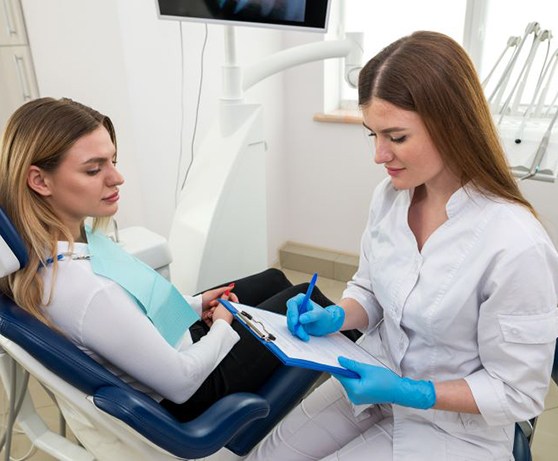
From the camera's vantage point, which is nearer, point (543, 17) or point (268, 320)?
point (268, 320)

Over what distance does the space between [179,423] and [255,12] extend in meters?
1.14

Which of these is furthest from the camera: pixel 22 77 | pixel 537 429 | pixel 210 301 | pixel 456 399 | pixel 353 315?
pixel 22 77

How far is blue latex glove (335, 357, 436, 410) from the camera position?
0.91m

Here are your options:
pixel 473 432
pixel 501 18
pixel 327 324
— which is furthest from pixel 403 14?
pixel 473 432

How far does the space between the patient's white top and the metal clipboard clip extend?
5.9 inches

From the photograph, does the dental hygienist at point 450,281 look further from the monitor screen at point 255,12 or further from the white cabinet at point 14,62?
the white cabinet at point 14,62

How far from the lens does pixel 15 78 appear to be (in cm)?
183

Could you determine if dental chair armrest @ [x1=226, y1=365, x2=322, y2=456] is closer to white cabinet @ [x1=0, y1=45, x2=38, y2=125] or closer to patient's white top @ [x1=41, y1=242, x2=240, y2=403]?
patient's white top @ [x1=41, y1=242, x2=240, y2=403]

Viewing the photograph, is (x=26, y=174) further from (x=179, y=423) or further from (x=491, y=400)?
(x=491, y=400)

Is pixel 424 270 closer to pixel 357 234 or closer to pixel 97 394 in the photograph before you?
pixel 97 394

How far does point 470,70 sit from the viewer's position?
89 cm

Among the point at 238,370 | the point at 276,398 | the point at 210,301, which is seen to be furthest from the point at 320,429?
the point at 210,301

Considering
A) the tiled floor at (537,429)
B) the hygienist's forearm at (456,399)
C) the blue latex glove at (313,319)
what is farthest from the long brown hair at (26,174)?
the tiled floor at (537,429)

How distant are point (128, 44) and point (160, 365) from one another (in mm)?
1222
